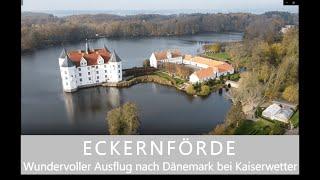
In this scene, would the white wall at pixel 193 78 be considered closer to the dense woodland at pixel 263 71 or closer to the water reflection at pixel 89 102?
the dense woodland at pixel 263 71

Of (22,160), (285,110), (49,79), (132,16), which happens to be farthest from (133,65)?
(22,160)

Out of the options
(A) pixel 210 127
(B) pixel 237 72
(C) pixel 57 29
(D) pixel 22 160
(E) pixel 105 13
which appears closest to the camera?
(D) pixel 22 160

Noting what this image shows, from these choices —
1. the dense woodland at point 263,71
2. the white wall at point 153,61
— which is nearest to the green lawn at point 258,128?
the dense woodland at point 263,71

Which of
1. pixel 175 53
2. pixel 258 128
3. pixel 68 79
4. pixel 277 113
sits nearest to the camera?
pixel 258 128

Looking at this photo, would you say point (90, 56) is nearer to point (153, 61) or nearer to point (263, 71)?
point (153, 61)

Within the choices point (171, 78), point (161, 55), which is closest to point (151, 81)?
point (171, 78)

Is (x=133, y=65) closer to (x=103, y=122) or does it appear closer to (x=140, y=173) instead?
(x=103, y=122)
